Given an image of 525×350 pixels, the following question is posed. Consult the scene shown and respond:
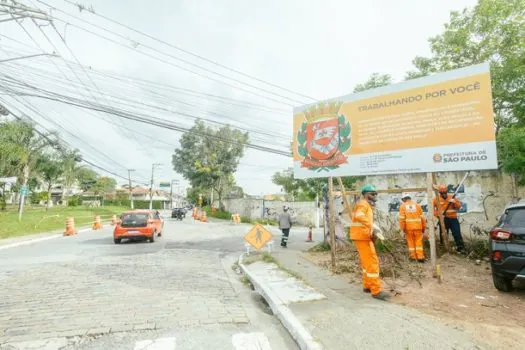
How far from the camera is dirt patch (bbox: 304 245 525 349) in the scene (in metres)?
3.78

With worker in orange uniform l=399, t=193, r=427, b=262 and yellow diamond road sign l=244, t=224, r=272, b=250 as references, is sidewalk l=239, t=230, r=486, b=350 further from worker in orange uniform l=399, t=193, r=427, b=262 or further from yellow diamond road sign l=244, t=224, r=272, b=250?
yellow diamond road sign l=244, t=224, r=272, b=250

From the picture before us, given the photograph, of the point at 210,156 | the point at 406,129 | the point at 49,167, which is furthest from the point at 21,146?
the point at 406,129

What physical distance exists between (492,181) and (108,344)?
10.2 m

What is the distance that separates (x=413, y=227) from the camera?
25.5ft

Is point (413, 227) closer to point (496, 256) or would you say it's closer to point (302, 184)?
point (496, 256)

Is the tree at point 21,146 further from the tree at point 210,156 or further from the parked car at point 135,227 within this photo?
the tree at point 210,156

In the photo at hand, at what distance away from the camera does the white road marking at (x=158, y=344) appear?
3432 mm

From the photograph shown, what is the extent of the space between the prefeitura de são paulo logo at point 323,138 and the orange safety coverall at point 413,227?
6.75 ft

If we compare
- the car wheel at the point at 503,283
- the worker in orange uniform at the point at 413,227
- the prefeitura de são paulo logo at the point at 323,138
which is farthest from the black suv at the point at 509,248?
the prefeitura de são paulo logo at the point at 323,138

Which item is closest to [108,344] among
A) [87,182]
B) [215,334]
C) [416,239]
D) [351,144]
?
[215,334]

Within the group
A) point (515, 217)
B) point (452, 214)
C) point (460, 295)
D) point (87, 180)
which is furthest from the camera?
point (87, 180)

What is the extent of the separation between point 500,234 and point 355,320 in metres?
2.96

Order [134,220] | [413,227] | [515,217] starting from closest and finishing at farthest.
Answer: [515,217]
[413,227]
[134,220]

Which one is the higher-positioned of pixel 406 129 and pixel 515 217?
pixel 406 129
